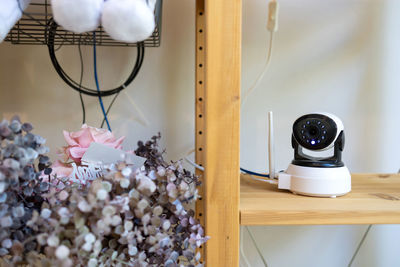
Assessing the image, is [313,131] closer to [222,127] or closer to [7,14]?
[222,127]

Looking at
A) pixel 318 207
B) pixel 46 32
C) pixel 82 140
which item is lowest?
pixel 318 207

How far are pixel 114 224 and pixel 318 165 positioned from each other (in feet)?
1.50

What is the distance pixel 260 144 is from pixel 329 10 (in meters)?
0.46

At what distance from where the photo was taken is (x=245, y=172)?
94cm

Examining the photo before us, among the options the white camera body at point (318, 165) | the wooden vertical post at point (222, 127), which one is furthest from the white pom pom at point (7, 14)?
the white camera body at point (318, 165)

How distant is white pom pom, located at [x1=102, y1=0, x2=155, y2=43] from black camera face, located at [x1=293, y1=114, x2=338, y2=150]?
1.41ft

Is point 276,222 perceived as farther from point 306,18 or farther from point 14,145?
point 306,18

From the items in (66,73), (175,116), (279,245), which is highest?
(66,73)

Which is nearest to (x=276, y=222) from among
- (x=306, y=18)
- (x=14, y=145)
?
(x=14, y=145)

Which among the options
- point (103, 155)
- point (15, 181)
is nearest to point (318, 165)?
point (103, 155)

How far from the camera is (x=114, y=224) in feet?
1.47

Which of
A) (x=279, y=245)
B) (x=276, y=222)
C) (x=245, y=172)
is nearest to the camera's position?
(x=276, y=222)

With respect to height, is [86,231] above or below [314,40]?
below

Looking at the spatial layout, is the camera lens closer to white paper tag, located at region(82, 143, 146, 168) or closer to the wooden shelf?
the wooden shelf
